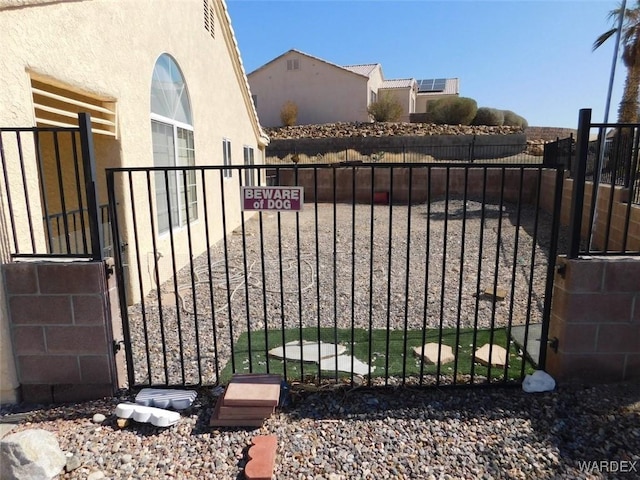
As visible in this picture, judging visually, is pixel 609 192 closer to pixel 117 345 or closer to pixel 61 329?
pixel 117 345

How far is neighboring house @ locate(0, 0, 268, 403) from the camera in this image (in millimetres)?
3154

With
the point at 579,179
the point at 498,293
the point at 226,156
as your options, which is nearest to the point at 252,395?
the point at 579,179

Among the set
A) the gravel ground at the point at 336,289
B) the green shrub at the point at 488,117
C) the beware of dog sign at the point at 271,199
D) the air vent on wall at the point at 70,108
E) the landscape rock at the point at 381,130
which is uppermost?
the green shrub at the point at 488,117

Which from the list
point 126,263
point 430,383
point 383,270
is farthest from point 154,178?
point 430,383

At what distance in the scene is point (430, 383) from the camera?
120 inches

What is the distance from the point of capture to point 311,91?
31312mm

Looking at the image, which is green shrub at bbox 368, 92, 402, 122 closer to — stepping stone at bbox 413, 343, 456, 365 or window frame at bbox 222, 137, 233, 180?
window frame at bbox 222, 137, 233, 180

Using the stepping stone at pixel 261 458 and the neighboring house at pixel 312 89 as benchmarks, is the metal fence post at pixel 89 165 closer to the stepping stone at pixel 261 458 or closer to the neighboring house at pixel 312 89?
the stepping stone at pixel 261 458

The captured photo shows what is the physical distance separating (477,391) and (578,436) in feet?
2.17

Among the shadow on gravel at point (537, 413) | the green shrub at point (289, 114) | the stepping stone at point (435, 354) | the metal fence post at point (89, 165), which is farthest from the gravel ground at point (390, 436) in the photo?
the green shrub at point (289, 114)

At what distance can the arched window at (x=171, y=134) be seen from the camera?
5.88 m

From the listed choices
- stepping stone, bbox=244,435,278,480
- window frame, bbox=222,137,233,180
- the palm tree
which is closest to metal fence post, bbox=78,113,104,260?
stepping stone, bbox=244,435,278,480

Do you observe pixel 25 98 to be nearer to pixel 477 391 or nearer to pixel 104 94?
pixel 104 94

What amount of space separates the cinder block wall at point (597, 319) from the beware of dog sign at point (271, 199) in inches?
75.8
